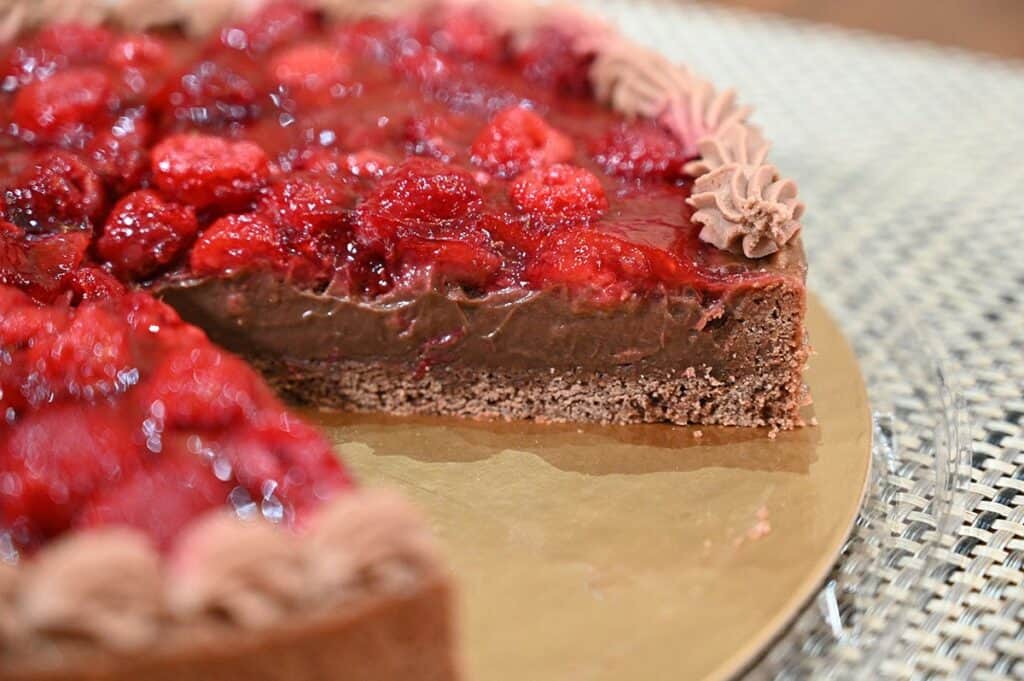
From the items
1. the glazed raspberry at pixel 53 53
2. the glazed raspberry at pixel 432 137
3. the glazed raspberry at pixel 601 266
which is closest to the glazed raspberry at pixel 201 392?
the glazed raspberry at pixel 601 266

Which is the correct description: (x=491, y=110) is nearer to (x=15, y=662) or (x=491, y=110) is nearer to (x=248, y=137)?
(x=248, y=137)

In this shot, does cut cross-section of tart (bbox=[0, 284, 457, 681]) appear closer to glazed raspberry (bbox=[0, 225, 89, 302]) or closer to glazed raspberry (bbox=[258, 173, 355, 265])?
glazed raspberry (bbox=[0, 225, 89, 302])

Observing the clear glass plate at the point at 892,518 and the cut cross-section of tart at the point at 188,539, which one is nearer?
the cut cross-section of tart at the point at 188,539

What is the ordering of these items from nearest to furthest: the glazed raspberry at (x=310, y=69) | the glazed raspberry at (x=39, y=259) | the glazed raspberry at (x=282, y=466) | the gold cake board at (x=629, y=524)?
the glazed raspberry at (x=282, y=466) → the gold cake board at (x=629, y=524) → the glazed raspberry at (x=39, y=259) → the glazed raspberry at (x=310, y=69)

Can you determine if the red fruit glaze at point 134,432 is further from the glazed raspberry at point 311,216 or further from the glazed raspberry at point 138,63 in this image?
the glazed raspberry at point 138,63

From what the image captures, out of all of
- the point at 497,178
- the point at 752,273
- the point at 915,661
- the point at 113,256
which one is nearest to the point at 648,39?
the point at 497,178

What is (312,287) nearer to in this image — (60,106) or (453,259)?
(453,259)

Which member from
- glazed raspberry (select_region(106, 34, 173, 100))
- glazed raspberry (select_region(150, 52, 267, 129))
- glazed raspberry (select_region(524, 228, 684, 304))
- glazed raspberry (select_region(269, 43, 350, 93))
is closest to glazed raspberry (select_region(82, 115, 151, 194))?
Answer: glazed raspberry (select_region(150, 52, 267, 129))
